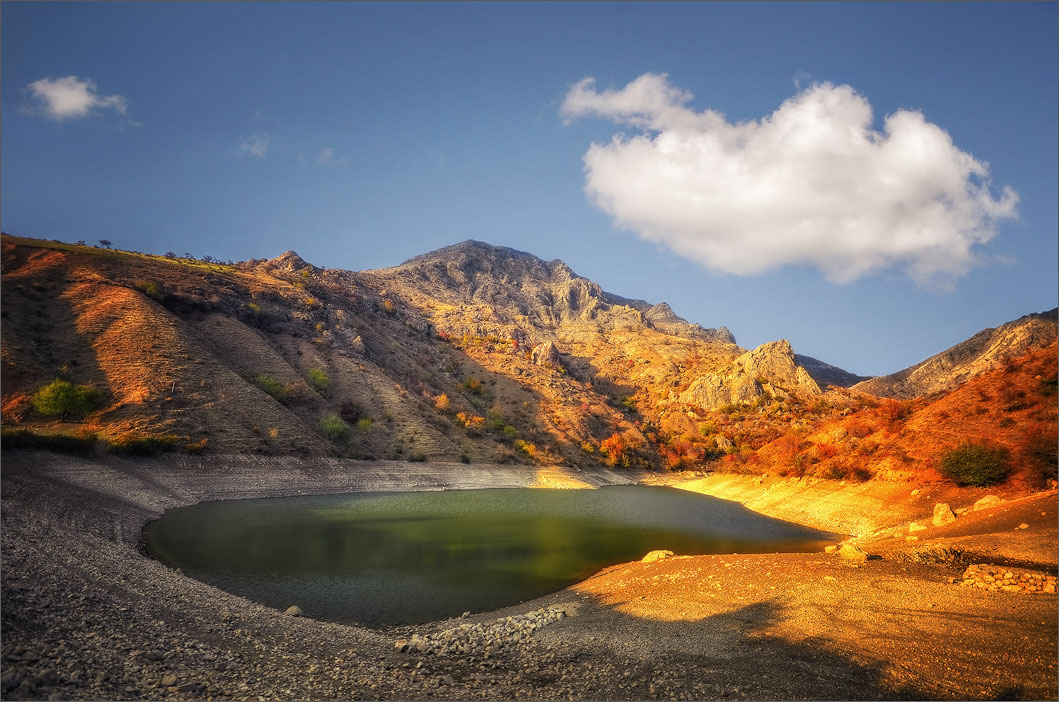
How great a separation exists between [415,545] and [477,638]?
55.5ft

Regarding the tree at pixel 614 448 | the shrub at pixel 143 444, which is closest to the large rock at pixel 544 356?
the tree at pixel 614 448

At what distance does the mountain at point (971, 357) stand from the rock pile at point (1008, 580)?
5802 cm

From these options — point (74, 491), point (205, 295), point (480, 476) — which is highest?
point (205, 295)

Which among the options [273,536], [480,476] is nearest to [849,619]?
[273,536]

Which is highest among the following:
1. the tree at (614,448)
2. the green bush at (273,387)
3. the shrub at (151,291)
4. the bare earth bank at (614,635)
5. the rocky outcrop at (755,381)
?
the shrub at (151,291)

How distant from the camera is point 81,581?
14.4m

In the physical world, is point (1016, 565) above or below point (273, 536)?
above

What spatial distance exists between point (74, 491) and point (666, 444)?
351 feet

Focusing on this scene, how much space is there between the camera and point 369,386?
8119 cm

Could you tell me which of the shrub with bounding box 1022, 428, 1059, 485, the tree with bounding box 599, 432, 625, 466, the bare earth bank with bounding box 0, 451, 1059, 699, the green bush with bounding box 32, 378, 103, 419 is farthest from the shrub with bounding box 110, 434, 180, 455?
the tree with bounding box 599, 432, 625, 466

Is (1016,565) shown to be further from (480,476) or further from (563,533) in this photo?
(480,476)

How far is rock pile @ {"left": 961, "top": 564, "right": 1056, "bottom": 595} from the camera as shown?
12922mm

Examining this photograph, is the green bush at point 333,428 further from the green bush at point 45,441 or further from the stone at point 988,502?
the stone at point 988,502

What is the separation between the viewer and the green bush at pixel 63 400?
141ft
